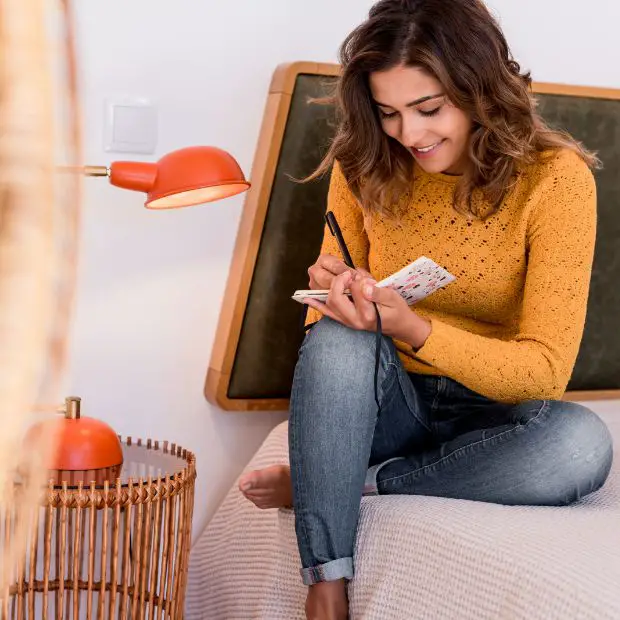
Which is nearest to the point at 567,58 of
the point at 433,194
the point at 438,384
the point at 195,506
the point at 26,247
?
the point at 433,194

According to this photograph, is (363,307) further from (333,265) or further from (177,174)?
(177,174)

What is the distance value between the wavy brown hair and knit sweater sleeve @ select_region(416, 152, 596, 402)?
0.06 metres

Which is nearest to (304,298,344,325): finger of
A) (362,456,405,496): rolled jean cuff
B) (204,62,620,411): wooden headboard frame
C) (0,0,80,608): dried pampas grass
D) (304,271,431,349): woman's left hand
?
(304,271,431,349): woman's left hand

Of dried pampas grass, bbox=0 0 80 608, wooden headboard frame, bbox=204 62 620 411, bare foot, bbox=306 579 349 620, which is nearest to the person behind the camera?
dried pampas grass, bbox=0 0 80 608

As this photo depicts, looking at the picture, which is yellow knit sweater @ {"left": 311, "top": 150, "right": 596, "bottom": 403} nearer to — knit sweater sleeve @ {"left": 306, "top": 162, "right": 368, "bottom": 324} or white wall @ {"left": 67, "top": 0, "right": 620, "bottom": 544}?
knit sweater sleeve @ {"left": 306, "top": 162, "right": 368, "bottom": 324}

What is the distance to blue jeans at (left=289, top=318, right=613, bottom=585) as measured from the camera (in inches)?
46.9

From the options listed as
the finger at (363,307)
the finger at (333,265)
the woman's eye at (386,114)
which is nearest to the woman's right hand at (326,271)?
the finger at (333,265)

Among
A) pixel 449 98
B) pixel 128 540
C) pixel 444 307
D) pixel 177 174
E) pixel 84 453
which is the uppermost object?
pixel 449 98

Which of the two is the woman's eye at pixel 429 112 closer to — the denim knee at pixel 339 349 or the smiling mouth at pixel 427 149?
the smiling mouth at pixel 427 149

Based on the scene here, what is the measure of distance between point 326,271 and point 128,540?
44 cm

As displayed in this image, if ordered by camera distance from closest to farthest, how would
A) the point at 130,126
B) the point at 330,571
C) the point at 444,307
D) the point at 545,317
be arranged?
the point at 330,571 → the point at 545,317 → the point at 444,307 → the point at 130,126

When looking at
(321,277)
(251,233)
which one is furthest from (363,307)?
(251,233)

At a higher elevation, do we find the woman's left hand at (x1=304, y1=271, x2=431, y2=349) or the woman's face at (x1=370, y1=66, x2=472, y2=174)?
the woman's face at (x1=370, y1=66, x2=472, y2=174)

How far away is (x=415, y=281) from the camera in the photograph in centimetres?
123
